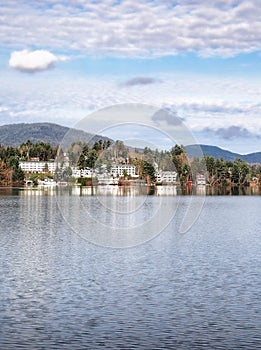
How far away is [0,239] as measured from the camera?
32.0 m

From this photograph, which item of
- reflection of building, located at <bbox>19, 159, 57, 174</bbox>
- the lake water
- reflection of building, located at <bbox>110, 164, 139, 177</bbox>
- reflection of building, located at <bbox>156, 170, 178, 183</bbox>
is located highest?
reflection of building, located at <bbox>19, 159, 57, 174</bbox>

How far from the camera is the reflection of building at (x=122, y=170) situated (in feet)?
131

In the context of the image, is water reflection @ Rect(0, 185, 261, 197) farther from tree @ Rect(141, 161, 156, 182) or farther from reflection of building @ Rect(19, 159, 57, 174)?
reflection of building @ Rect(19, 159, 57, 174)

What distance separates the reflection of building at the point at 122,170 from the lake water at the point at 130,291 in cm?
551

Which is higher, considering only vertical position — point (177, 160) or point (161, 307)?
point (177, 160)

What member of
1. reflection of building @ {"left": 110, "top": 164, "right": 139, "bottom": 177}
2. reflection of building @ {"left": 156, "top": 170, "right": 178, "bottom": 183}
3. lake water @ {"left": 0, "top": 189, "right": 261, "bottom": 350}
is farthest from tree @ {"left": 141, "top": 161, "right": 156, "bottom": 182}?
lake water @ {"left": 0, "top": 189, "right": 261, "bottom": 350}

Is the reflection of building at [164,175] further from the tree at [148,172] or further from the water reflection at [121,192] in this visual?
the water reflection at [121,192]

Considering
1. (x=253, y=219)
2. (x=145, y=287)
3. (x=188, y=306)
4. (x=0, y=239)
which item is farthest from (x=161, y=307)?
(x=253, y=219)

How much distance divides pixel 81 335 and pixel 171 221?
30.0 metres

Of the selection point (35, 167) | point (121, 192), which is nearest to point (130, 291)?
point (121, 192)

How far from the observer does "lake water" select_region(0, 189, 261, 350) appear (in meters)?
14.3

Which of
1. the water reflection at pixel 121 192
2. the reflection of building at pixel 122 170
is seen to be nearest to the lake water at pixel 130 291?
the reflection of building at pixel 122 170

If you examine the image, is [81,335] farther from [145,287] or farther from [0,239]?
[0,239]

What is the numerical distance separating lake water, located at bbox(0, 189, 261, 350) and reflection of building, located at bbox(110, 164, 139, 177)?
5508 millimetres
